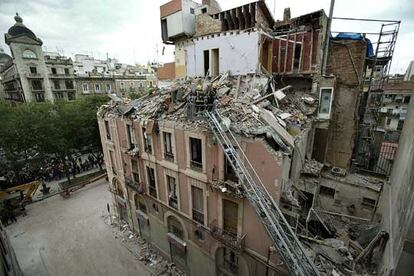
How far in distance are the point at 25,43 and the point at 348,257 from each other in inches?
2033

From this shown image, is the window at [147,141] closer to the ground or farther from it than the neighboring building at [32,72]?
closer to the ground

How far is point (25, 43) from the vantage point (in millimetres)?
35969

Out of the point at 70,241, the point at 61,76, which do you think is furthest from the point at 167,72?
the point at 61,76

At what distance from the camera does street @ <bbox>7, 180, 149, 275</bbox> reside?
1434 cm

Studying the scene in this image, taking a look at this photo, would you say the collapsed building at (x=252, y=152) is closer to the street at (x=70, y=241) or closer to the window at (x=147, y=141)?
the window at (x=147, y=141)

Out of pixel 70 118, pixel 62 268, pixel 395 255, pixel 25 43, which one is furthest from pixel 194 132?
pixel 25 43

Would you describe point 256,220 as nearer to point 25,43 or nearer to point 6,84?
point 25,43

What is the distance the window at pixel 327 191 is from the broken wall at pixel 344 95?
2.03 m

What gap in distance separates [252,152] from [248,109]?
2.72 meters

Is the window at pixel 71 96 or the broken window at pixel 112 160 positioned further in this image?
the window at pixel 71 96

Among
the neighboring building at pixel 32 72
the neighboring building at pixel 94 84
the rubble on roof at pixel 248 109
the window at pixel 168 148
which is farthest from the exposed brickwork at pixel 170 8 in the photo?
the neighboring building at pixel 32 72

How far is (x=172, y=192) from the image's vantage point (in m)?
12.5

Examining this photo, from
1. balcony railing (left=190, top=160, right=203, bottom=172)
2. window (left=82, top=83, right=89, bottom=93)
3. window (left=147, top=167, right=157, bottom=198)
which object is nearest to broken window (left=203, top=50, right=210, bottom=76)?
balcony railing (left=190, top=160, right=203, bottom=172)

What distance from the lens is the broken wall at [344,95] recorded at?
12031 mm
